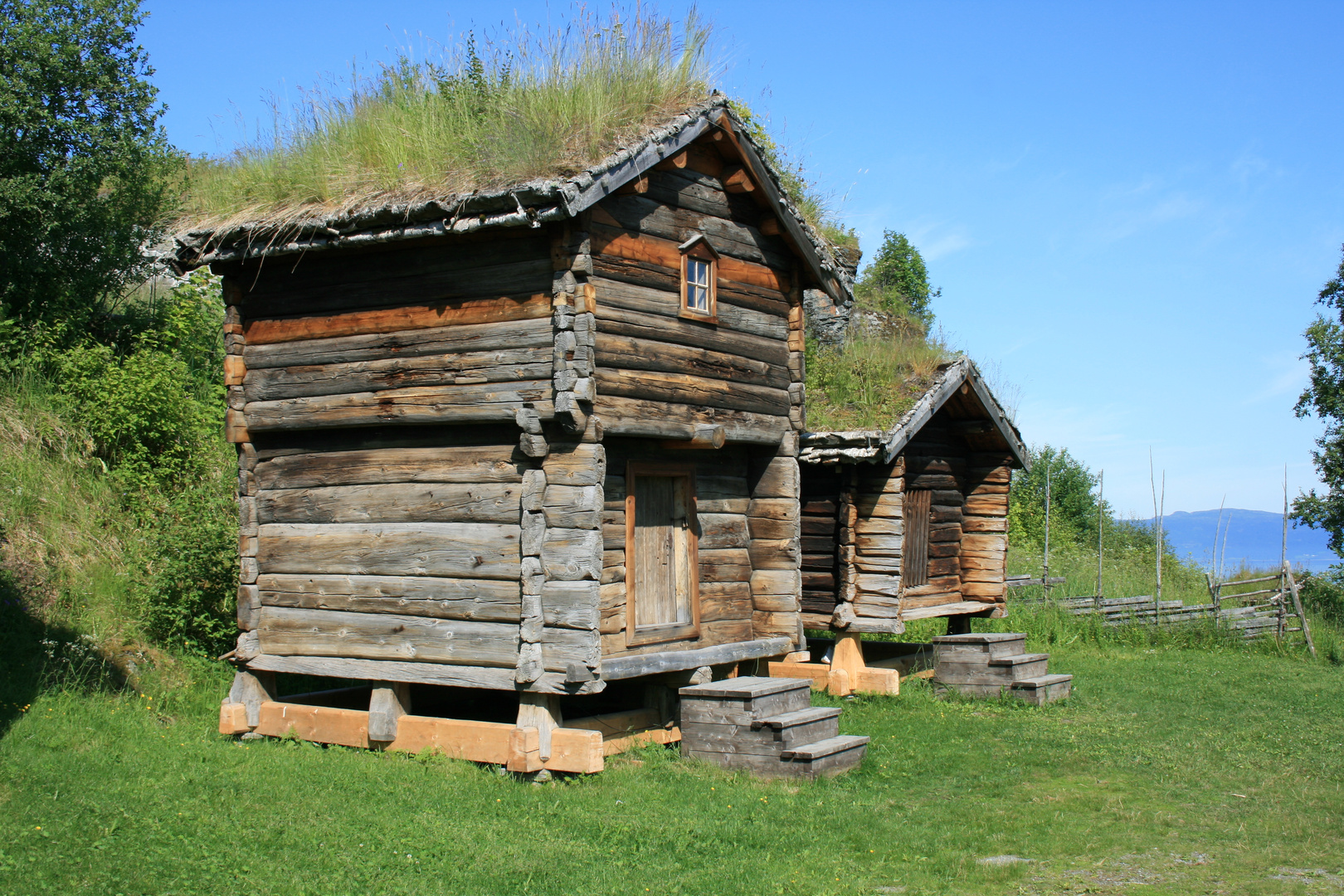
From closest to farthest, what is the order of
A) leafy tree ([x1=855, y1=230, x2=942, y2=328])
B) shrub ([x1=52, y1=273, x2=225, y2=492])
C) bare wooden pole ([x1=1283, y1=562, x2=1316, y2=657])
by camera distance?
1. shrub ([x1=52, y1=273, x2=225, y2=492])
2. bare wooden pole ([x1=1283, y1=562, x2=1316, y2=657])
3. leafy tree ([x1=855, y1=230, x2=942, y2=328])

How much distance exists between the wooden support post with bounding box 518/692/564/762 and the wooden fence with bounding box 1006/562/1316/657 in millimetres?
14164

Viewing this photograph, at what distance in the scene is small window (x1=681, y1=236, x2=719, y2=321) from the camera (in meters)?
10.9

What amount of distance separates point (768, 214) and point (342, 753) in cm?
738

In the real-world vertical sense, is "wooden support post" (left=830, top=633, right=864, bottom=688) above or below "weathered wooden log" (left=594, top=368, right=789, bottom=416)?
below

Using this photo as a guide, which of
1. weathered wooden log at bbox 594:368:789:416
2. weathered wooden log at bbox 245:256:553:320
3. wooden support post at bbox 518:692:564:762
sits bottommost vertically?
wooden support post at bbox 518:692:564:762

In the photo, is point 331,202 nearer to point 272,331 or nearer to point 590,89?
point 272,331

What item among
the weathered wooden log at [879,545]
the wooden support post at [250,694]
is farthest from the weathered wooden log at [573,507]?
the weathered wooden log at [879,545]

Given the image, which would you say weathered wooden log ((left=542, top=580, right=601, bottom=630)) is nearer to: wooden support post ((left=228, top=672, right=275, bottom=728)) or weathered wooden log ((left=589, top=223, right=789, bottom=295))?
weathered wooden log ((left=589, top=223, right=789, bottom=295))

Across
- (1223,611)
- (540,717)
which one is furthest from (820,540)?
(1223,611)

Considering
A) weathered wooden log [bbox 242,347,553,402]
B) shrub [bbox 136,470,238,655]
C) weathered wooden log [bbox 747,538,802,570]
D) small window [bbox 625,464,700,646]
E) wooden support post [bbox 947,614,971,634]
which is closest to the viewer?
weathered wooden log [bbox 242,347,553,402]

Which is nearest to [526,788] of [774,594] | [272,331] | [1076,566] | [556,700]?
[556,700]

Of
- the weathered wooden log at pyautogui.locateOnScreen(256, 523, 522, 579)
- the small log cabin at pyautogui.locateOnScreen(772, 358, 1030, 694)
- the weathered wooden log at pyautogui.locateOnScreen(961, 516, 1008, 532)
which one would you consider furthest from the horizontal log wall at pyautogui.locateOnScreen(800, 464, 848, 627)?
the weathered wooden log at pyautogui.locateOnScreen(256, 523, 522, 579)

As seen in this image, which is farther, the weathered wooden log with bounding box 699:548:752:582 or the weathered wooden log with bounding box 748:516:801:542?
the weathered wooden log with bounding box 748:516:801:542

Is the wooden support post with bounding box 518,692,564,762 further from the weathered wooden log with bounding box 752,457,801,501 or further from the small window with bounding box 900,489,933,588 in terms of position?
the small window with bounding box 900,489,933,588
